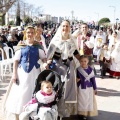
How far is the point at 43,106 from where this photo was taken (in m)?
4.04

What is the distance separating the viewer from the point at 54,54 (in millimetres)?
4922

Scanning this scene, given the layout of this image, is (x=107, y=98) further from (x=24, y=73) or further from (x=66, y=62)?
(x=24, y=73)

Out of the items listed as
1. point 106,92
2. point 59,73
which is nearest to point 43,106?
point 59,73

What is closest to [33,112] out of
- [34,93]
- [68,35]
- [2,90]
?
[34,93]

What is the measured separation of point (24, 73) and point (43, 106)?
66cm

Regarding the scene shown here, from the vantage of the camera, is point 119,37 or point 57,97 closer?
point 57,97

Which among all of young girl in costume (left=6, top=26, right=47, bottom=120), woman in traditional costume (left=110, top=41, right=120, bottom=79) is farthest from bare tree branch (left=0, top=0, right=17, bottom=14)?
young girl in costume (left=6, top=26, right=47, bottom=120)

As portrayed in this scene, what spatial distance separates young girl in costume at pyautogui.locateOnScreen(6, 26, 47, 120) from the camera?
4.38m

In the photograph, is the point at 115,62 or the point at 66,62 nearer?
the point at 66,62

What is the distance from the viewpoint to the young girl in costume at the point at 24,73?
4375 millimetres

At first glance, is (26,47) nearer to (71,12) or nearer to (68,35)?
(68,35)

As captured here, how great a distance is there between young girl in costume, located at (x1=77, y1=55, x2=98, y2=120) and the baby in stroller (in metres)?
0.97

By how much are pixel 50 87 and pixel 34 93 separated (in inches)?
12.2

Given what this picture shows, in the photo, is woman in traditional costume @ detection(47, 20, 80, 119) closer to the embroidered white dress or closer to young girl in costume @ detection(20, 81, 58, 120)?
the embroidered white dress
